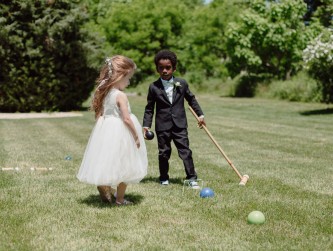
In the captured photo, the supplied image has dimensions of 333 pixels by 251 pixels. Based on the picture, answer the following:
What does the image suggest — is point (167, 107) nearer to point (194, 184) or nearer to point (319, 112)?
point (194, 184)

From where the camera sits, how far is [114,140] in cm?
552

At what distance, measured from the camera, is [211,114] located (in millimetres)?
19750

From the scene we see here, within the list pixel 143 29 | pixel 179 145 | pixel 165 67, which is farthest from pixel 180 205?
pixel 143 29

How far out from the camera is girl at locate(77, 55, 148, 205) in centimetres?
547

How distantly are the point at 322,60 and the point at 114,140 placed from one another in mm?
14229

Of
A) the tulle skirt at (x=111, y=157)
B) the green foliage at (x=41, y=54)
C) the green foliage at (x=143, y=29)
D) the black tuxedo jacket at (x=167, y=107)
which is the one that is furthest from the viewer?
the green foliage at (x=143, y=29)

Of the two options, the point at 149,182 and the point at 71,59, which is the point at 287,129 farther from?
the point at 71,59

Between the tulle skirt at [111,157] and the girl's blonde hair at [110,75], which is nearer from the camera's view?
the tulle skirt at [111,157]

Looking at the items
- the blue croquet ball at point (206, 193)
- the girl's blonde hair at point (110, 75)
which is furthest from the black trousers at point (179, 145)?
the girl's blonde hair at point (110, 75)

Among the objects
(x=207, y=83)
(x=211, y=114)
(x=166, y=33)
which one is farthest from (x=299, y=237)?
(x=166, y=33)

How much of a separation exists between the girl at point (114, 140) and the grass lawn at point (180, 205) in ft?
1.16

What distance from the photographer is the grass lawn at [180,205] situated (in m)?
4.42

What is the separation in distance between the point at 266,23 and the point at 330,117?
14144 millimetres

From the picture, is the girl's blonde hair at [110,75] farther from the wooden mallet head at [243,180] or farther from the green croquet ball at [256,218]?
the wooden mallet head at [243,180]
